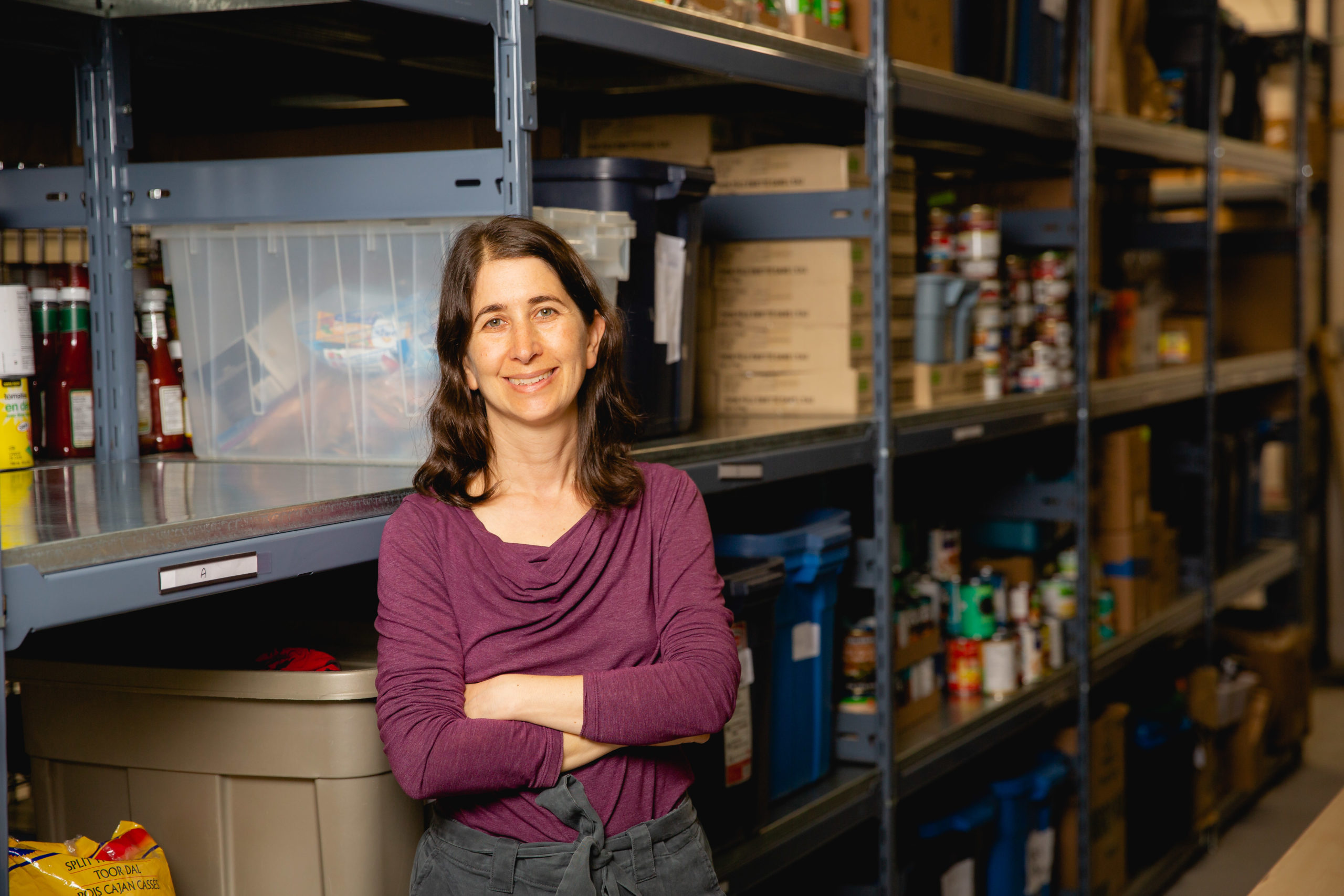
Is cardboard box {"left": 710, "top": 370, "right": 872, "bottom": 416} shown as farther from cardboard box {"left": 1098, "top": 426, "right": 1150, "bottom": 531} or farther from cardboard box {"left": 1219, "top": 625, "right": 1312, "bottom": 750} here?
cardboard box {"left": 1219, "top": 625, "right": 1312, "bottom": 750}

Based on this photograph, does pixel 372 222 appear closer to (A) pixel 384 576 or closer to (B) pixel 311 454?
(B) pixel 311 454

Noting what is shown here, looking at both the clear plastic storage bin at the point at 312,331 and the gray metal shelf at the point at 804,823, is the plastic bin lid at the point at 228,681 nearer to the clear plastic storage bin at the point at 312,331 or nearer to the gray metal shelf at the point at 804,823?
the clear plastic storage bin at the point at 312,331

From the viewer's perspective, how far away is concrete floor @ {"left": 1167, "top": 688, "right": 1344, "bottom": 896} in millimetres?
4043

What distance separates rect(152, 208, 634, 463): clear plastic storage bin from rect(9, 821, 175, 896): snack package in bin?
616 mm

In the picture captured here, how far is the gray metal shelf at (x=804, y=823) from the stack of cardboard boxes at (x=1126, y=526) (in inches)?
62.5

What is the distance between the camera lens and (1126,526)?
3975 mm

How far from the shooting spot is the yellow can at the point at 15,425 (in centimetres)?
183

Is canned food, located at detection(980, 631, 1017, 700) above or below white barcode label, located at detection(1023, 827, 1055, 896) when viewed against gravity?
above

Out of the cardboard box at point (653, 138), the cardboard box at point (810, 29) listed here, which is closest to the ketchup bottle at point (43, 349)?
the cardboard box at point (653, 138)

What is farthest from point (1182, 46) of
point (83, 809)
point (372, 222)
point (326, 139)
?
point (83, 809)

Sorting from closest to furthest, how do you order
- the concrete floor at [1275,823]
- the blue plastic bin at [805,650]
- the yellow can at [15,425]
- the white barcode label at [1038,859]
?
the yellow can at [15,425] < the blue plastic bin at [805,650] < the white barcode label at [1038,859] < the concrete floor at [1275,823]

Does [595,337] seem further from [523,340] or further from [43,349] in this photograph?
[43,349]

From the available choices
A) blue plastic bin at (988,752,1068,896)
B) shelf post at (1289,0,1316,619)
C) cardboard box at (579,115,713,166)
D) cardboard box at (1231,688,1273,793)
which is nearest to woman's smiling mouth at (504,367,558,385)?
cardboard box at (579,115,713,166)

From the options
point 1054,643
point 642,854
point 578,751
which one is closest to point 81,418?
point 578,751
